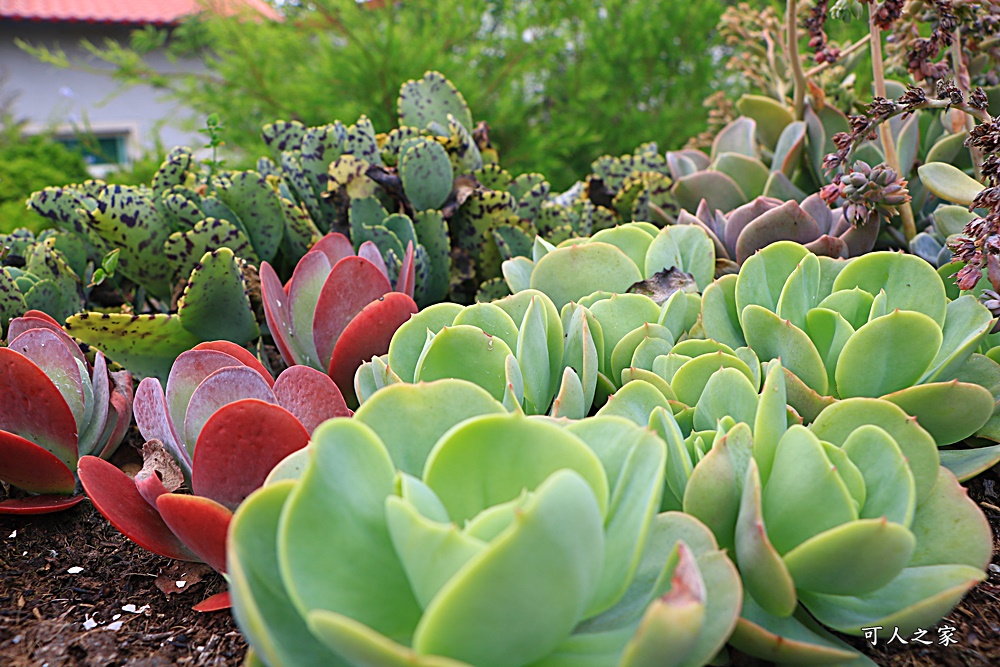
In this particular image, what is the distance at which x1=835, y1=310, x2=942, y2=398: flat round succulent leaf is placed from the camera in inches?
30.4

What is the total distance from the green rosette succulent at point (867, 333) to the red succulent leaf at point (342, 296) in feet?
1.52

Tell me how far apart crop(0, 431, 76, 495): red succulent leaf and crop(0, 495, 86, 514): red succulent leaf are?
12 millimetres

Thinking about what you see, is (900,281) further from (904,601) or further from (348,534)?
(348,534)

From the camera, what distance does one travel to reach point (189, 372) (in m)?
0.86

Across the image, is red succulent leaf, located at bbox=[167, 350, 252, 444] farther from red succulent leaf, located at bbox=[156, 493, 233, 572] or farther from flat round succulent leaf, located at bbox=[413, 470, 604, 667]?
flat round succulent leaf, located at bbox=[413, 470, 604, 667]

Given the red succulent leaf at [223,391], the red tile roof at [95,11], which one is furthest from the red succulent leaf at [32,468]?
the red tile roof at [95,11]

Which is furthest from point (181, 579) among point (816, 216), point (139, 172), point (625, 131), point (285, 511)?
point (625, 131)

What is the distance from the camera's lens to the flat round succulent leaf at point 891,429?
64 centimetres

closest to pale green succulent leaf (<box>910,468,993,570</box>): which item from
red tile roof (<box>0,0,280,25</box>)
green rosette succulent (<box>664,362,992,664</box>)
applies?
green rosette succulent (<box>664,362,992,664</box>)

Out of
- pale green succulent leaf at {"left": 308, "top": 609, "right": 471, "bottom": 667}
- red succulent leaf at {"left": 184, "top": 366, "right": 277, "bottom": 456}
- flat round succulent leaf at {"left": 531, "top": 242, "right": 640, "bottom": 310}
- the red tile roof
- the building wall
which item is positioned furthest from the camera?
the building wall

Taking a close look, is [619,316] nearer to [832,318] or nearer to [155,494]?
[832,318]

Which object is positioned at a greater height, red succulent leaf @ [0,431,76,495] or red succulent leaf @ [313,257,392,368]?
red succulent leaf @ [313,257,392,368]

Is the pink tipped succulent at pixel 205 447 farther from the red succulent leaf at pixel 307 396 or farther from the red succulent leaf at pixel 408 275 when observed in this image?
the red succulent leaf at pixel 408 275

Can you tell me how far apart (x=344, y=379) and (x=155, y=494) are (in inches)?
12.7
